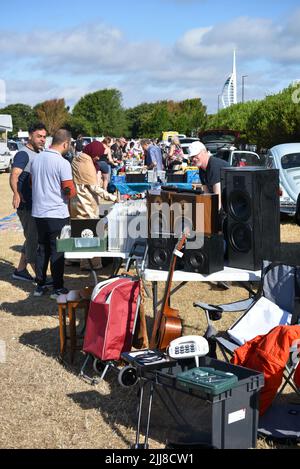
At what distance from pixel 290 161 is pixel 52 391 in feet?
29.2

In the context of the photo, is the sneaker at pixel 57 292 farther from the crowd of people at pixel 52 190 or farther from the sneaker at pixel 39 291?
the sneaker at pixel 39 291

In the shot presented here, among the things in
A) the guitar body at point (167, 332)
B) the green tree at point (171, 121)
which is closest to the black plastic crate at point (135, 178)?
the guitar body at point (167, 332)

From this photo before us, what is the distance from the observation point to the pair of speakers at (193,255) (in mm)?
4797

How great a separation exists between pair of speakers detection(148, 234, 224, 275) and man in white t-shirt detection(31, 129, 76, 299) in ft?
5.33

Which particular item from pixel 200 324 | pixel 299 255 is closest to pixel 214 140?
pixel 299 255

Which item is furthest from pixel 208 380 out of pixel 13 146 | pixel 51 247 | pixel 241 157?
pixel 13 146

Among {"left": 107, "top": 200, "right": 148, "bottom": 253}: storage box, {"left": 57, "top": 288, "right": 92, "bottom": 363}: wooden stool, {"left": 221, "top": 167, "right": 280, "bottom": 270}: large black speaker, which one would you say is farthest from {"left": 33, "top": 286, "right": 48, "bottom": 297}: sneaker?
{"left": 221, "top": 167, "right": 280, "bottom": 270}: large black speaker

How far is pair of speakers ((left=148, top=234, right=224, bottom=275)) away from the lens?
15.7 ft

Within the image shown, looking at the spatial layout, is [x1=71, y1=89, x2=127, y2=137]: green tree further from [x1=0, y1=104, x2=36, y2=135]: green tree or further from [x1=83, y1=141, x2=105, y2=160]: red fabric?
[x1=83, y1=141, x2=105, y2=160]: red fabric

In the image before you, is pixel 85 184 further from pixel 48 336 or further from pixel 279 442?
pixel 279 442

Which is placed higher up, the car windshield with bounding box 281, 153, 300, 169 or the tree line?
the tree line

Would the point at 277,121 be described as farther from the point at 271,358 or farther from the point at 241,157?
the point at 271,358

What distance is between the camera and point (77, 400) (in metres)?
4.39

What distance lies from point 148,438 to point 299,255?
533cm
